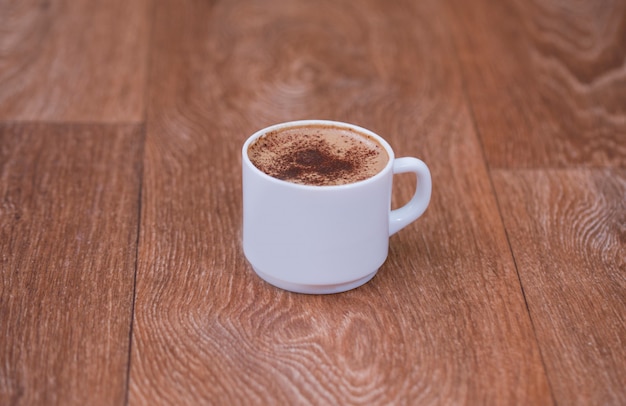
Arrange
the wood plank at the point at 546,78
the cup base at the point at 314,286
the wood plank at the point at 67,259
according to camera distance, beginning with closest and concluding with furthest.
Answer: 1. the wood plank at the point at 67,259
2. the cup base at the point at 314,286
3. the wood plank at the point at 546,78

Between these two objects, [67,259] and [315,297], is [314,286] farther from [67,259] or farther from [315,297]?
[67,259]

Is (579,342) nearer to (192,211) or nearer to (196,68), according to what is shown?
(192,211)

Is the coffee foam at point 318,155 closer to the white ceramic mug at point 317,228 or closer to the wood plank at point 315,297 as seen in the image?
the white ceramic mug at point 317,228

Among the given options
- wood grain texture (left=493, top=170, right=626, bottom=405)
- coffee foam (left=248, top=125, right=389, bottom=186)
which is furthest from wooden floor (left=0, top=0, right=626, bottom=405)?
coffee foam (left=248, top=125, right=389, bottom=186)

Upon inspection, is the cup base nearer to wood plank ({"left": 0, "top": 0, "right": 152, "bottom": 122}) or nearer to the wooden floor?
the wooden floor

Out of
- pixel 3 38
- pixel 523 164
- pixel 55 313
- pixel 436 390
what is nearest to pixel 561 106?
pixel 523 164

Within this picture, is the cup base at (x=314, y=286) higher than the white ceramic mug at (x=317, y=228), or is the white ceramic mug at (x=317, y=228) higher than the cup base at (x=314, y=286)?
the white ceramic mug at (x=317, y=228)

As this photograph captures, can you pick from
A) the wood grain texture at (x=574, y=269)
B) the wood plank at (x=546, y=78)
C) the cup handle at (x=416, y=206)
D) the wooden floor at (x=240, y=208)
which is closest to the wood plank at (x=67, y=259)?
the wooden floor at (x=240, y=208)
